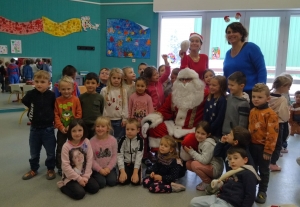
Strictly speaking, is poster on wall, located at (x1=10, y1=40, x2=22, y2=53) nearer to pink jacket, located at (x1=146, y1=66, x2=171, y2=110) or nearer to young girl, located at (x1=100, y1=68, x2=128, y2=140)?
young girl, located at (x1=100, y1=68, x2=128, y2=140)

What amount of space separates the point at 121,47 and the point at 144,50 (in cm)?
67

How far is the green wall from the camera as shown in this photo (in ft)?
21.4

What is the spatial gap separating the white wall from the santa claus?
13.0 feet

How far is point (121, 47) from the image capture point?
7.63 m

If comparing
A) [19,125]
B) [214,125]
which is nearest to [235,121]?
[214,125]

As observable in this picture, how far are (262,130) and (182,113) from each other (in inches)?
40.3

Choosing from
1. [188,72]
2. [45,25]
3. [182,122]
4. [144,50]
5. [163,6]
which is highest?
[163,6]

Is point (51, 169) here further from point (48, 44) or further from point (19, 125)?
point (48, 44)

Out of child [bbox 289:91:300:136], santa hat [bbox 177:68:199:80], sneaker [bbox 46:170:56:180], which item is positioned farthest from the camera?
child [bbox 289:91:300:136]

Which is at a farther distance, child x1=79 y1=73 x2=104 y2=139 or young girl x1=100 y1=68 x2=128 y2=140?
young girl x1=100 y1=68 x2=128 y2=140

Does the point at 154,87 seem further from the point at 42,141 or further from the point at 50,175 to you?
the point at 50,175

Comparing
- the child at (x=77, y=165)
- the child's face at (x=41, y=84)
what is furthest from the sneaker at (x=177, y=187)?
the child's face at (x=41, y=84)

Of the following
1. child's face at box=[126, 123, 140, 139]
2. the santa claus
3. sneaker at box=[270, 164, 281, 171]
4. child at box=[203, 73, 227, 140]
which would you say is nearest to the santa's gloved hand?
the santa claus

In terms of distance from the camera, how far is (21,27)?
6523mm
